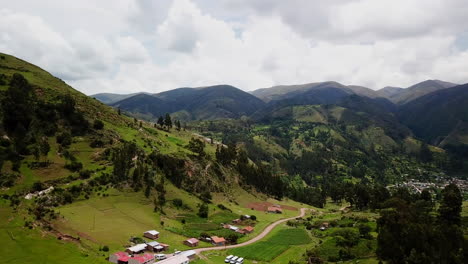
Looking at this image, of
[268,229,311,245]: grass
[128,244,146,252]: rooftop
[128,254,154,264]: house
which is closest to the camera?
[128,254,154,264]: house

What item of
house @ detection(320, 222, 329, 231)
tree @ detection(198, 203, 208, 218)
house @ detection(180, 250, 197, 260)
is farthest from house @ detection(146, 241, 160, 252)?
house @ detection(320, 222, 329, 231)

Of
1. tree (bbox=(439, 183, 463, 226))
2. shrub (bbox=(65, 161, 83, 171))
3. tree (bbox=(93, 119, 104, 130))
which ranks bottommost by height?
tree (bbox=(439, 183, 463, 226))

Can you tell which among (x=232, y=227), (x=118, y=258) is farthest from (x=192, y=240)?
(x=118, y=258)

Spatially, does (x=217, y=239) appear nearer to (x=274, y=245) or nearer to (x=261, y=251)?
(x=261, y=251)

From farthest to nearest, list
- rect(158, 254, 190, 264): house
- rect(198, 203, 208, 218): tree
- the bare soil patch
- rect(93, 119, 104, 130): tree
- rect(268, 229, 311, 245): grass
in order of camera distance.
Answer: the bare soil patch, rect(93, 119, 104, 130): tree, rect(198, 203, 208, 218): tree, rect(268, 229, 311, 245): grass, rect(158, 254, 190, 264): house

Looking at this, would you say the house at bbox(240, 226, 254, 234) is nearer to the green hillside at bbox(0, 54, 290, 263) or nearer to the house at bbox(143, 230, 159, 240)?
the green hillside at bbox(0, 54, 290, 263)

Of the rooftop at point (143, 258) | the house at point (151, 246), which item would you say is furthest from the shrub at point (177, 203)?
the rooftop at point (143, 258)

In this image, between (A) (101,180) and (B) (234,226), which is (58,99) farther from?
(B) (234,226)

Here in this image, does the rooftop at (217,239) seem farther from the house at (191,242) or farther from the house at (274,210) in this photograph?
the house at (274,210)

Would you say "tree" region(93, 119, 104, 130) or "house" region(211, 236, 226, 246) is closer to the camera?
"house" region(211, 236, 226, 246)
